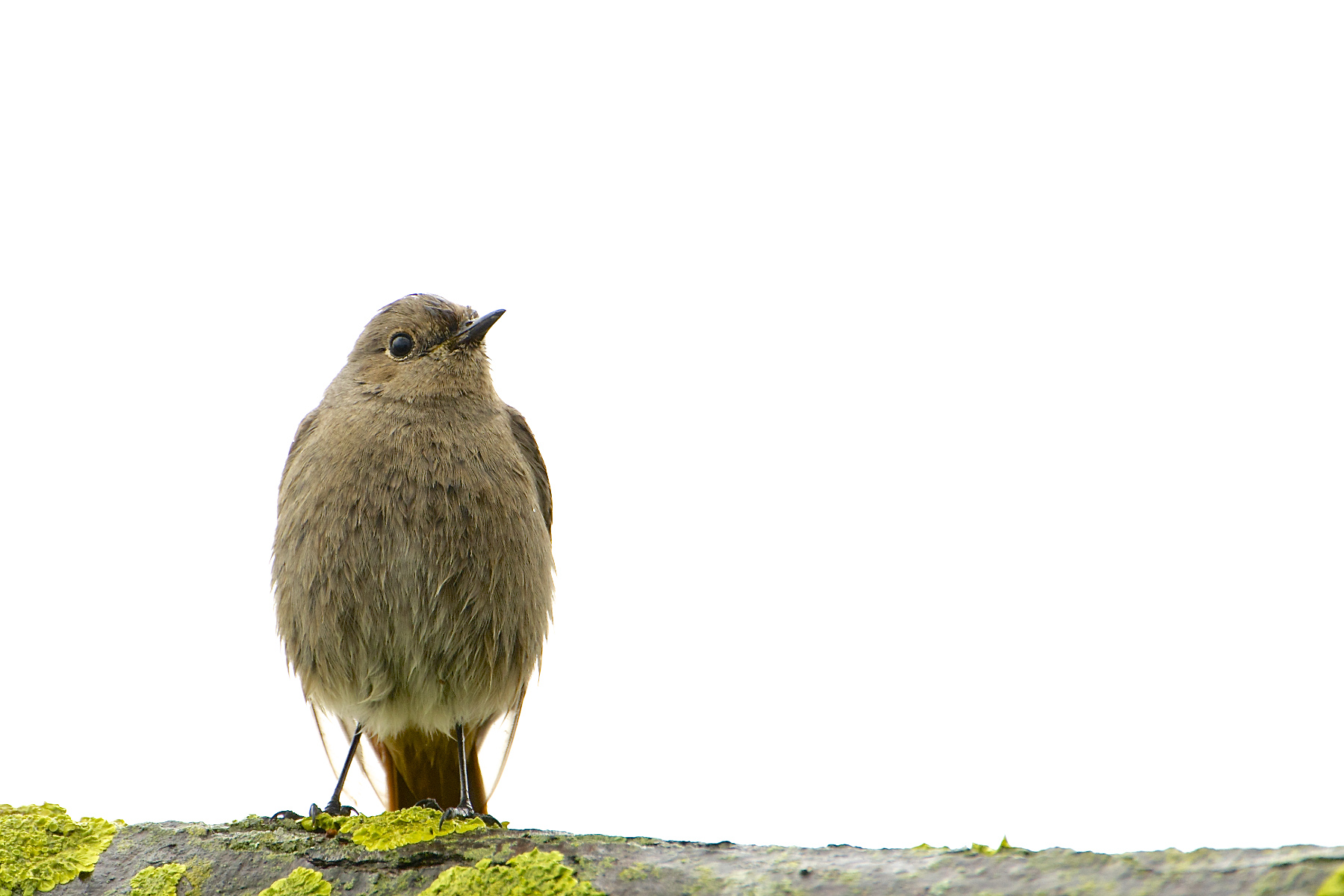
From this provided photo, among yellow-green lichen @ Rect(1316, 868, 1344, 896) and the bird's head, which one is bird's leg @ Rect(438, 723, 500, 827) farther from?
yellow-green lichen @ Rect(1316, 868, 1344, 896)

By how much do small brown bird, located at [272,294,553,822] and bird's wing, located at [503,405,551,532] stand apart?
26 centimetres

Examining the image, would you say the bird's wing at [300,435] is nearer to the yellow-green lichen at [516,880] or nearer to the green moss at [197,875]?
the green moss at [197,875]

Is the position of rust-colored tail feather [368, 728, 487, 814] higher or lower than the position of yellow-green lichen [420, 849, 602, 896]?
higher

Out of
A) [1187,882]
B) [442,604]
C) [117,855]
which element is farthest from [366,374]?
[1187,882]

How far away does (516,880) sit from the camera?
2.63 meters

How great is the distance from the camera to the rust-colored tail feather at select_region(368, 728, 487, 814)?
497 centimetres

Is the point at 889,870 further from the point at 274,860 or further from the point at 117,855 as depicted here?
the point at 117,855

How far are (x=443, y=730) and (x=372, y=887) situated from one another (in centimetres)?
206

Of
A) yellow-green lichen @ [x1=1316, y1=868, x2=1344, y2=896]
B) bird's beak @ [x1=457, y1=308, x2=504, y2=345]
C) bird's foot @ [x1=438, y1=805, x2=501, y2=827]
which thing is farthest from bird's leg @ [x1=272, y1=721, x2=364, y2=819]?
yellow-green lichen @ [x1=1316, y1=868, x2=1344, y2=896]

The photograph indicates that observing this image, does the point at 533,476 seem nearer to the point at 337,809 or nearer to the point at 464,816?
the point at 337,809

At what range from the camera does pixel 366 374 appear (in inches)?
206

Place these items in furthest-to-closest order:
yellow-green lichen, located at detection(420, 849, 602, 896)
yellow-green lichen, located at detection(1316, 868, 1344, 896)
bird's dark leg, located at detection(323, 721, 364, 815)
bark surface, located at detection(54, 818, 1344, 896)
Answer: bird's dark leg, located at detection(323, 721, 364, 815)
yellow-green lichen, located at detection(420, 849, 602, 896)
bark surface, located at detection(54, 818, 1344, 896)
yellow-green lichen, located at detection(1316, 868, 1344, 896)

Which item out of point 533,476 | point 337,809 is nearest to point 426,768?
point 337,809

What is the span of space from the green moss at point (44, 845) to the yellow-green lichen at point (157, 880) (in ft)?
0.51
